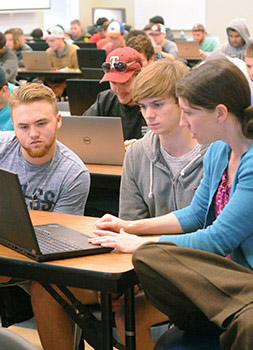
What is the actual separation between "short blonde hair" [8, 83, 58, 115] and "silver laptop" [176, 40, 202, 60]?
7.78 m

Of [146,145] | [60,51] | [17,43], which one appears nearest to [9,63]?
[60,51]

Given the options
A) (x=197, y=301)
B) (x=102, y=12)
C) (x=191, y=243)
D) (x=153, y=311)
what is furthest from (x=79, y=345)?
(x=102, y=12)

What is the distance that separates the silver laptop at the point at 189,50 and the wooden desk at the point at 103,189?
7168 mm

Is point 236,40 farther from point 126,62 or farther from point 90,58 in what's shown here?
point 126,62

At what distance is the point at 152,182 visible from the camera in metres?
2.50

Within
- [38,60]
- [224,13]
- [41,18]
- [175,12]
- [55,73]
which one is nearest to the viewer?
[55,73]

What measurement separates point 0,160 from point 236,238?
1.10 meters

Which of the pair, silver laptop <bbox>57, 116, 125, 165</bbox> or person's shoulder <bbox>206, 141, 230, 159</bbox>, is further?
silver laptop <bbox>57, 116, 125, 165</bbox>

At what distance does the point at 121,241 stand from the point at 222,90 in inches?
19.6

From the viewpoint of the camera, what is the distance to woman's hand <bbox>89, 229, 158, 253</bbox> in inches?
77.0

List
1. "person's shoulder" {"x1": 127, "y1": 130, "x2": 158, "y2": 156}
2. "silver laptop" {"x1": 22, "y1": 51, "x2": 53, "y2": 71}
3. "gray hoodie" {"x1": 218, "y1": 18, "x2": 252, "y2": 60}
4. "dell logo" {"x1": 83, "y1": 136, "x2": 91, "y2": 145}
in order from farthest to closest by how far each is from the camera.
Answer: "silver laptop" {"x1": 22, "y1": 51, "x2": 53, "y2": 71} → "gray hoodie" {"x1": 218, "y1": 18, "x2": 252, "y2": 60} → "dell logo" {"x1": 83, "y1": 136, "x2": 91, "y2": 145} → "person's shoulder" {"x1": 127, "y1": 130, "x2": 158, "y2": 156}

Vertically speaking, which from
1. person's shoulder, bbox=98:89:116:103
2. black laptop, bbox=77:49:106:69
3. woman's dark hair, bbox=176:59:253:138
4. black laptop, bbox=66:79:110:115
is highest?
woman's dark hair, bbox=176:59:253:138

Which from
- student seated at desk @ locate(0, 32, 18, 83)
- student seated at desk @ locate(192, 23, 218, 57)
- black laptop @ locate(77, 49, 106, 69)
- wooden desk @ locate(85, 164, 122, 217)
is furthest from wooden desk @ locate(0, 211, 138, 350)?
student seated at desk @ locate(192, 23, 218, 57)

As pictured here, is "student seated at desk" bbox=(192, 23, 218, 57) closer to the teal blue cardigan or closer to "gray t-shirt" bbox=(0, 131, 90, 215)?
"gray t-shirt" bbox=(0, 131, 90, 215)
